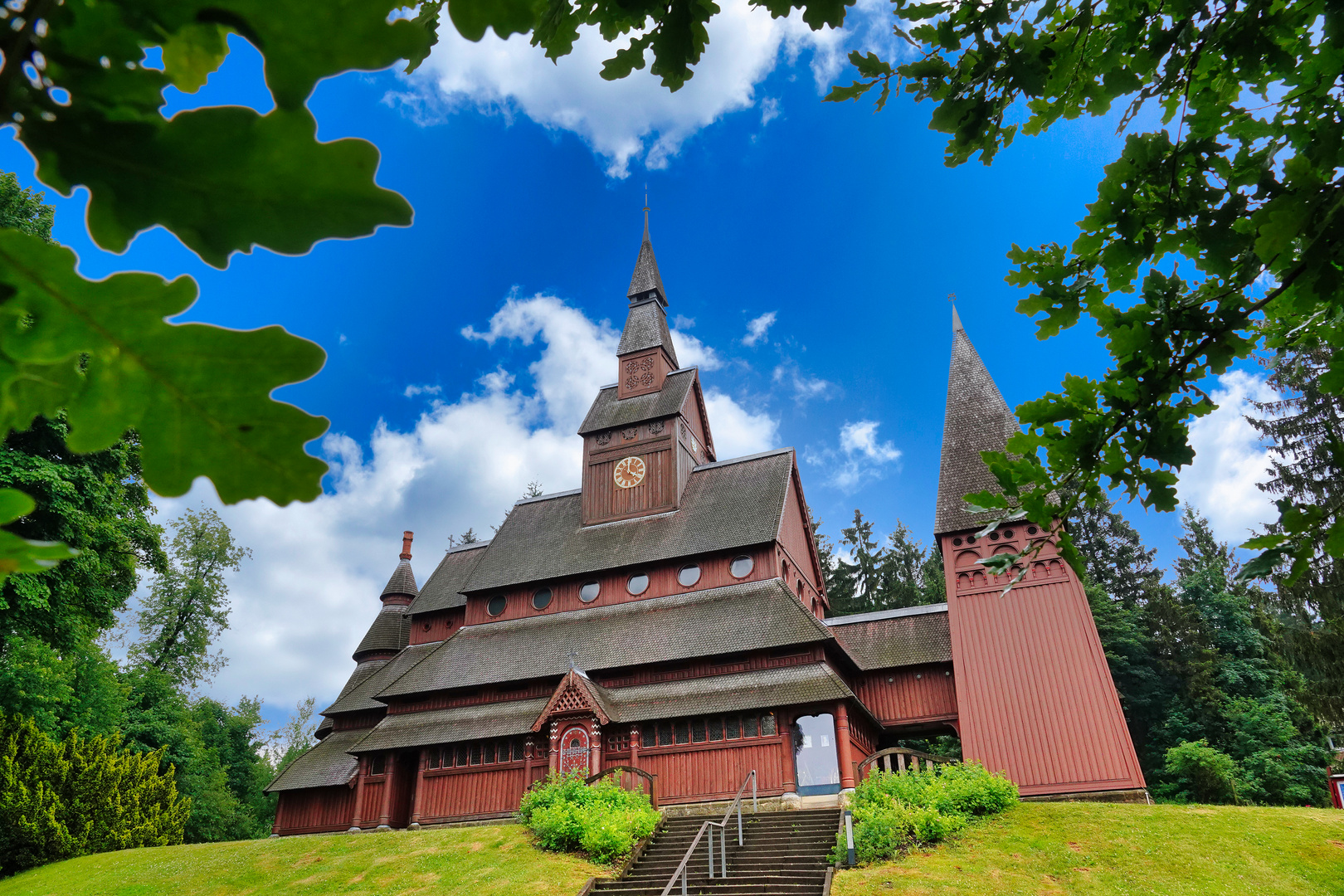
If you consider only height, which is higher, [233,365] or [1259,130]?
[1259,130]

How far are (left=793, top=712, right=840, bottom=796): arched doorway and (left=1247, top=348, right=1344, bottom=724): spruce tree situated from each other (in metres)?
12.7

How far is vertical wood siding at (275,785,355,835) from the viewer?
25188 mm

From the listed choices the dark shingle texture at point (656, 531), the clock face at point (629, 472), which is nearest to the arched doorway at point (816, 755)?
the dark shingle texture at point (656, 531)

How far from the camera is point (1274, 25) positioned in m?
3.24

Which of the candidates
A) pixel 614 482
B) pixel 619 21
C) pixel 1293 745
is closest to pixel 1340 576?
pixel 1293 745

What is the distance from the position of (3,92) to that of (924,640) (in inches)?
956

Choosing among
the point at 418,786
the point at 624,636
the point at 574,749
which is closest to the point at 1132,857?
the point at 574,749

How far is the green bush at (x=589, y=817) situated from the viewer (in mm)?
16141

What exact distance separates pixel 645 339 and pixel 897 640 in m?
14.3

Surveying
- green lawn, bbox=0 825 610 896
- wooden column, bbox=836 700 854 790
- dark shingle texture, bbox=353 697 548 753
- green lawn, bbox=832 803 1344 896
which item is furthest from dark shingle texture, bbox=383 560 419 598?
green lawn, bbox=832 803 1344 896

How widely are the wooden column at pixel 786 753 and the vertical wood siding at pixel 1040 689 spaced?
4368 millimetres

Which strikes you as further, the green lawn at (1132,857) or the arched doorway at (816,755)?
the arched doorway at (816,755)

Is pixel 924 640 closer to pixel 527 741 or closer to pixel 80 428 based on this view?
pixel 527 741

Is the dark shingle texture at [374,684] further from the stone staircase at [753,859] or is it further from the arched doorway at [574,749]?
the stone staircase at [753,859]
